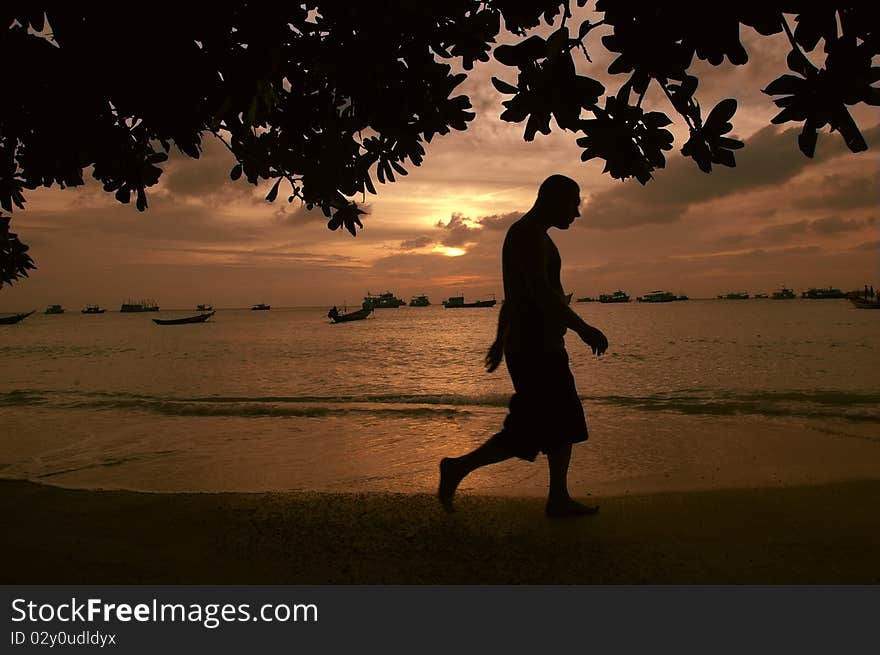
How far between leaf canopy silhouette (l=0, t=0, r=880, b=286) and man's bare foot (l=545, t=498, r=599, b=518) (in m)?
2.09

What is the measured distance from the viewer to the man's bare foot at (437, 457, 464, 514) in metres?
3.67

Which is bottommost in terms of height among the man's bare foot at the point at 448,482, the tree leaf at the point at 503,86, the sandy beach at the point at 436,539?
the sandy beach at the point at 436,539

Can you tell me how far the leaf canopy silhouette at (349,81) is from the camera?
2104mm

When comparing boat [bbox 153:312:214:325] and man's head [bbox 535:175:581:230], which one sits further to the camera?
boat [bbox 153:312:214:325]

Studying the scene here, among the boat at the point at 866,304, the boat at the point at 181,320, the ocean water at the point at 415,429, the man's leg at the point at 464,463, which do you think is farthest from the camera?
the boat at the point at 181,320

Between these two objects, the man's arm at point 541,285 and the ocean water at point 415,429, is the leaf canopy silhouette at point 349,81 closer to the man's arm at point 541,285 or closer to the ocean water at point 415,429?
the man's arm at point 541,285

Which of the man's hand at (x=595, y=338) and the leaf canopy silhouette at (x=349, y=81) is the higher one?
the leaf canopy silhouette at (x=349, y=81)

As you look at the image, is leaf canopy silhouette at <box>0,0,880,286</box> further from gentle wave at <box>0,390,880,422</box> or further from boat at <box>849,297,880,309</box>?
boat at <box>849,297,880,309</box>

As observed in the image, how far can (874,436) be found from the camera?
7094mm

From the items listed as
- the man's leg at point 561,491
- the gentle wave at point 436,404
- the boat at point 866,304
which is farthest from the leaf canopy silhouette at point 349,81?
the boat at point 866,304

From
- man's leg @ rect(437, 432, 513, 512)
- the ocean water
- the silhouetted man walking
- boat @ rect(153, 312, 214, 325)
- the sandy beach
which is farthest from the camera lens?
boat @ rect(153, 312, 214, 325)

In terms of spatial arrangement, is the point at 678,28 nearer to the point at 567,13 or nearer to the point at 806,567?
the point at 567,13

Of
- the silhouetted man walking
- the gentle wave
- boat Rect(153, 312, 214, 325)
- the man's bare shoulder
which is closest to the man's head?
the silhouetted man walking
